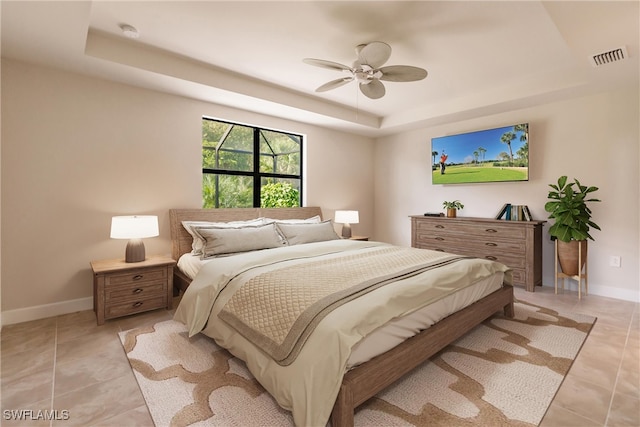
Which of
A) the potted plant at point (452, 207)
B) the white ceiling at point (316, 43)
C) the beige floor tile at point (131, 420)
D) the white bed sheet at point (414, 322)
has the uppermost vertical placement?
the white ceiling at point (316, 43)

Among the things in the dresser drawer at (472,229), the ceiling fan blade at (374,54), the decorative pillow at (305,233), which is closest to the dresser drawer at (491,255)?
the dresser drawer at (472,229)

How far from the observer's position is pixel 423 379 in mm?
1920

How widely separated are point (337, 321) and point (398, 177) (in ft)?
14.8

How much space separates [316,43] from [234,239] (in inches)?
80.2

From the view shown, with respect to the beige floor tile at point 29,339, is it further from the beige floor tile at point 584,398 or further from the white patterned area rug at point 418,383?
the beige floor tile at point 584,398

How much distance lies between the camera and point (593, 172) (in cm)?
368

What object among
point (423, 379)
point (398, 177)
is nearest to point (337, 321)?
point (423, 379)

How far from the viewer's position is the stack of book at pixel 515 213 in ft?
13.1

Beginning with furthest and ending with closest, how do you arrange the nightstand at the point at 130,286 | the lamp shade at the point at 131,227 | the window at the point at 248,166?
the window at the point at 248,166 < the lamp shade at the point at 131,227 < the nightstand at the point at 130,286

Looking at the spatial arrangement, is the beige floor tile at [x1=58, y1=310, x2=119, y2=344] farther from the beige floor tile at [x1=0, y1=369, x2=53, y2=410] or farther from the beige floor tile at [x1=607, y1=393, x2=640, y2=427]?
the beige floor tile at [x1=607, y1=393, x2=640, y2=427]

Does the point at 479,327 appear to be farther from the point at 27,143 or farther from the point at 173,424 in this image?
the point at 27,143

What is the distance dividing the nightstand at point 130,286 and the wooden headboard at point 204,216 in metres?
0.34

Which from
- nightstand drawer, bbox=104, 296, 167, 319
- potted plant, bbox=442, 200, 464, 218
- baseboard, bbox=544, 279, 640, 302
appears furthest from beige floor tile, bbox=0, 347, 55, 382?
baseboard, bbox=544, 279, 640, 302

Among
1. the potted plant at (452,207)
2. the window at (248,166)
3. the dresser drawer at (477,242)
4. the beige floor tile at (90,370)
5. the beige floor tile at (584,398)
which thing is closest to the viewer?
the beige floor tile at (584,398)
